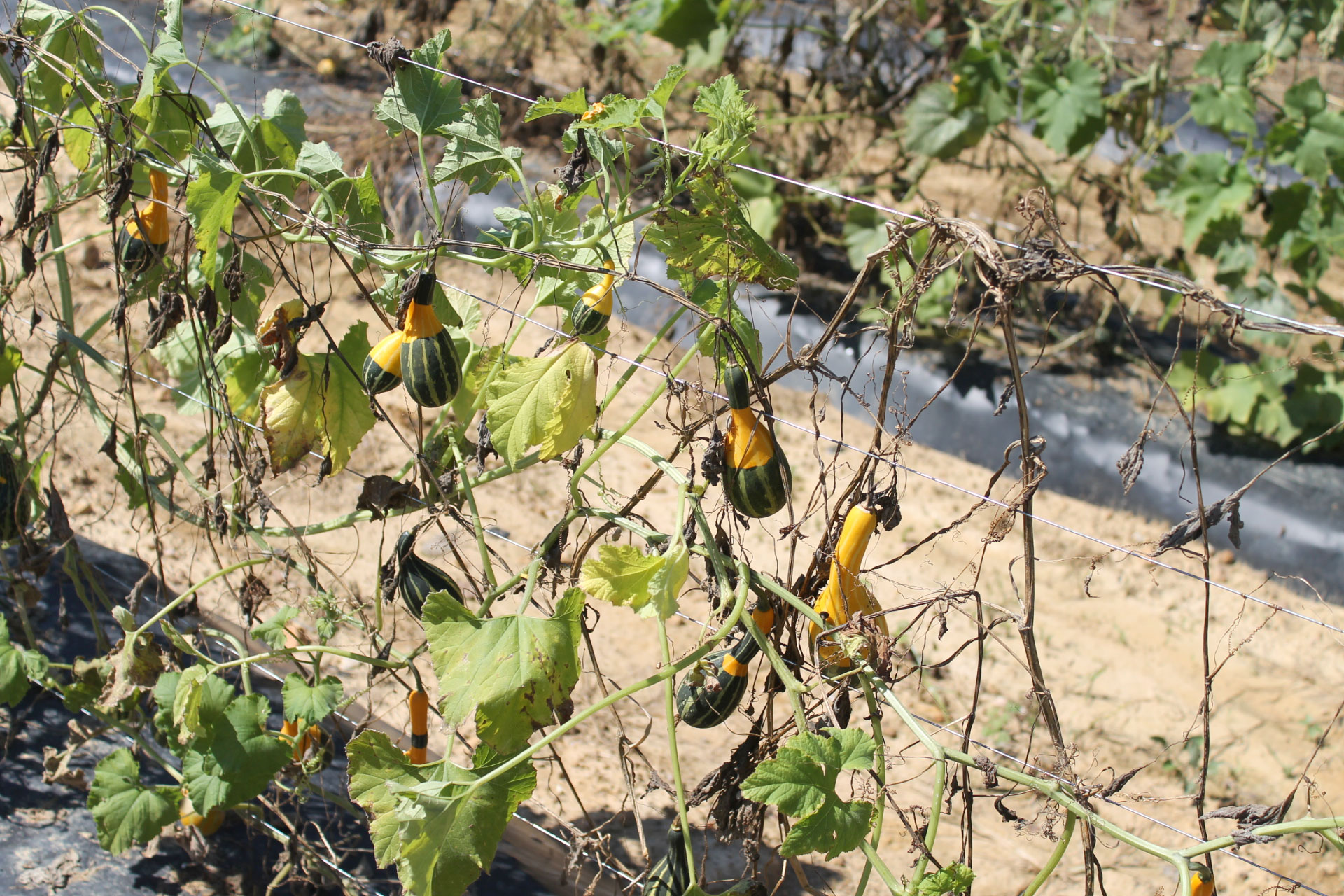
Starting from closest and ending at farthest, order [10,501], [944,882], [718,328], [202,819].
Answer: [944,882]
[718,328]
[202,819]
[10,501]

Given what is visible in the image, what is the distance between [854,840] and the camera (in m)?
1.12

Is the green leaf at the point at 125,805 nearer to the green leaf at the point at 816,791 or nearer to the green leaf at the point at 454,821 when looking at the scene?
the green leaf at the point at 454,821

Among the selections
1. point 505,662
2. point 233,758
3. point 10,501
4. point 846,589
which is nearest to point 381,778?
point 505,662

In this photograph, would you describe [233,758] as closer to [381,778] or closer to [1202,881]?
[381,778]

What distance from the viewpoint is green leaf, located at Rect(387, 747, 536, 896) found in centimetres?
117

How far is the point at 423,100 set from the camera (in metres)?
1.40

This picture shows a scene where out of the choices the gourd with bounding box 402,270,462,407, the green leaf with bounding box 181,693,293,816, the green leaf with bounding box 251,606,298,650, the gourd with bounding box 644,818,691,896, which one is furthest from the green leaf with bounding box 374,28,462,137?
the gourd with bounding box 644,818,691,896

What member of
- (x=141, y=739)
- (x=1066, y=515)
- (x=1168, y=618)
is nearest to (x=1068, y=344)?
(x=1066, y=515)

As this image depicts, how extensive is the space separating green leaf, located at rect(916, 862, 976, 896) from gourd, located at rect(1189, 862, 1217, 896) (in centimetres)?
24

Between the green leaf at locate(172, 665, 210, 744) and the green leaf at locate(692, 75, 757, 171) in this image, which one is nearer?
the green leaf at locate(692, 75, 757, 171)

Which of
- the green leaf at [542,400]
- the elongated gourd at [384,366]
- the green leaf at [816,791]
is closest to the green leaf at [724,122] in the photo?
the green leaf at [542,400]

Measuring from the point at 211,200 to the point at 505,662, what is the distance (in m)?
0.66

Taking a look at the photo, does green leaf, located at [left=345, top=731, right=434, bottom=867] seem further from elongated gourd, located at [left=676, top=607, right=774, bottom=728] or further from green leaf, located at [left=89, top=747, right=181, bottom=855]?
Result: green leaf, located at [left=89, top=747, right=181, bottom=855]

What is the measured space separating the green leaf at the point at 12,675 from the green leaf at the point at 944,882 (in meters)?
1.43
